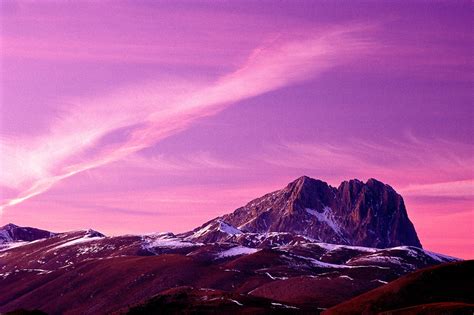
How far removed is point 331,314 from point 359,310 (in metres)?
7.92

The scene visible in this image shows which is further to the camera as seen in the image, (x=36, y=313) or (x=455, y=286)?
(x=455, y=286)

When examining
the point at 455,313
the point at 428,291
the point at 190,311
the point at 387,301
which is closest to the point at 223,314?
the point at 190,311

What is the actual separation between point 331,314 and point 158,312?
1949 inches

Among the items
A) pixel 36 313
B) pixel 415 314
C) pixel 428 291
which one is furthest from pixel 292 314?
pixel 36 313

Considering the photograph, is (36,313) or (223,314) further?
(223,314)

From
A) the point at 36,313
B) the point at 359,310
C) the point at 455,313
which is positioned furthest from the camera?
the point at 359,310

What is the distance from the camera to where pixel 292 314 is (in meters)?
200

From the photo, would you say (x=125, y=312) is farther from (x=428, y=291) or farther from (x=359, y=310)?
(x=428, y=291)

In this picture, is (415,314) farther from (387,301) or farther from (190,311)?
(190,311)

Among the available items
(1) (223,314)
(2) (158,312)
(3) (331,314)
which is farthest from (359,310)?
(2) (158,312)

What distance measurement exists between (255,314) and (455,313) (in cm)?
6670

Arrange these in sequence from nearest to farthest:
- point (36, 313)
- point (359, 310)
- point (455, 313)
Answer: point (455, 313) < point (36, 313) < point (359, 310)

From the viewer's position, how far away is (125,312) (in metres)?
194

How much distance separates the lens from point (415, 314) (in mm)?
152500
